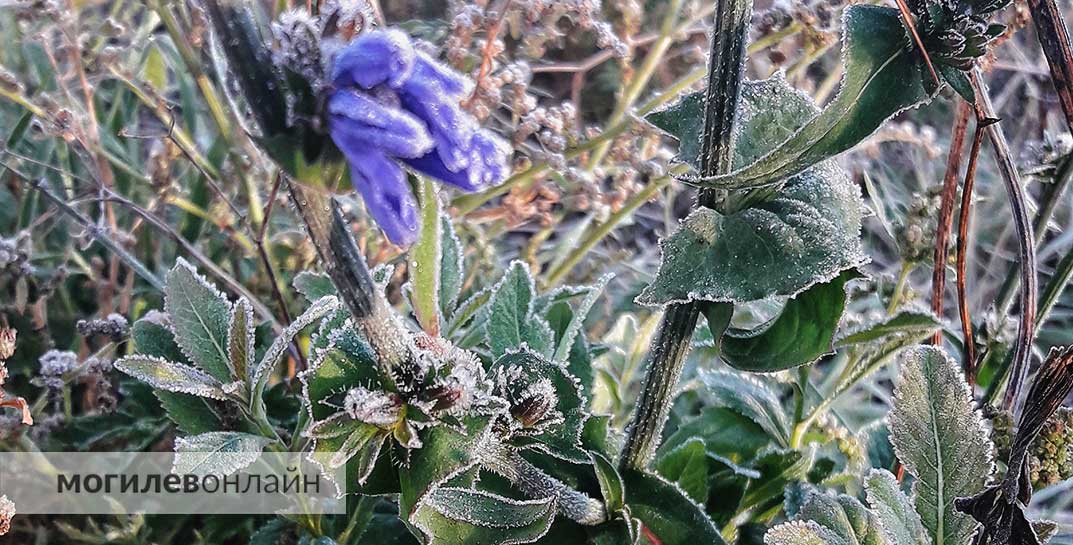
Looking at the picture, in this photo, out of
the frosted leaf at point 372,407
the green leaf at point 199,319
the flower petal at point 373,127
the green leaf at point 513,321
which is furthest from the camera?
the green leaf at point 513,321

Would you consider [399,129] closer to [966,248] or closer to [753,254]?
[753,254]

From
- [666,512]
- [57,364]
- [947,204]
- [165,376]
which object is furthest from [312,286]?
[947,204]

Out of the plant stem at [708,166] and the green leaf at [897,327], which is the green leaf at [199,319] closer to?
the plant stem at [708,166]

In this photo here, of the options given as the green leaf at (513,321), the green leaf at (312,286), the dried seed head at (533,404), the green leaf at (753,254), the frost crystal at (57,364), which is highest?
the green leaf at (753,254)

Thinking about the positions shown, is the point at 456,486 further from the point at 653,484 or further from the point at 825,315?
the point at 825,315

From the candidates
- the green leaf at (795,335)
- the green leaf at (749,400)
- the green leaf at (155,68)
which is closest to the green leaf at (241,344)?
the green leaf at (795,335)

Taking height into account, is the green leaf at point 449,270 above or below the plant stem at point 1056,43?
below

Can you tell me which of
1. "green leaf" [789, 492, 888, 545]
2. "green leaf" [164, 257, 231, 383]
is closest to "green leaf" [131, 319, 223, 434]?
"green leaf" [164, 257, 231, 383]

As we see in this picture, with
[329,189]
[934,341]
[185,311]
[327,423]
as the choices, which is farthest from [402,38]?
[934,341]
